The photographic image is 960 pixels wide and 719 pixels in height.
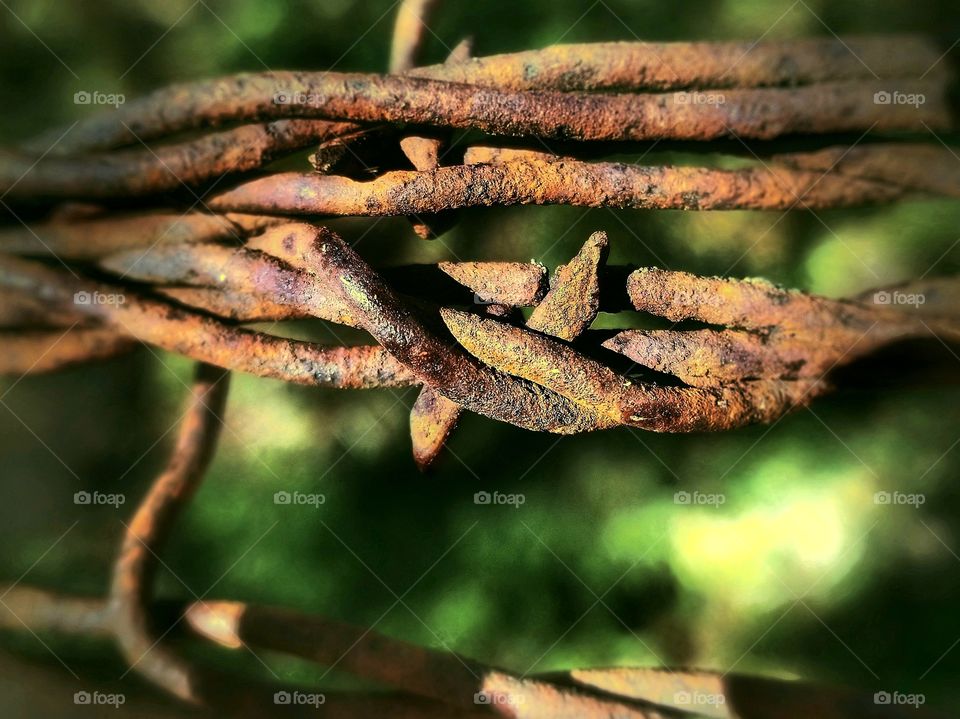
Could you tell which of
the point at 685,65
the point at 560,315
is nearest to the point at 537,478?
the point at 560,315

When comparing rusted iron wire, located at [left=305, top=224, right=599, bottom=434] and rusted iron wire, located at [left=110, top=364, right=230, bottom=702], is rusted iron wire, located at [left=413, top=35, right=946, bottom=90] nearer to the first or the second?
rusted iron wire, located at [left=305, top=224, right=599, bottom=434]

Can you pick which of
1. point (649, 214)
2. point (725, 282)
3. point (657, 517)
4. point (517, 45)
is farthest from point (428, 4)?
point (657, 517)

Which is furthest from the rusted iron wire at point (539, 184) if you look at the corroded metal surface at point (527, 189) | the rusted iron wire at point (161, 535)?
the rusted iron wire at point (161, 535)

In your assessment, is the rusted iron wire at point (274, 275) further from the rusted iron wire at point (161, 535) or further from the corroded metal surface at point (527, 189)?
the rusted iron wire at point (161, 535)

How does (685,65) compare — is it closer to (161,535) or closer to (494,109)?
(494,109)

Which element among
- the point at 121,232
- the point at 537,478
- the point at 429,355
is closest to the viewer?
the point at 429,355

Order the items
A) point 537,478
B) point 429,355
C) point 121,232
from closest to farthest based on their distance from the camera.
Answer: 1. point 429,355
2. point 121,232
3. point 537,478

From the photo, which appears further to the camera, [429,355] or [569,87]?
[569,87]
